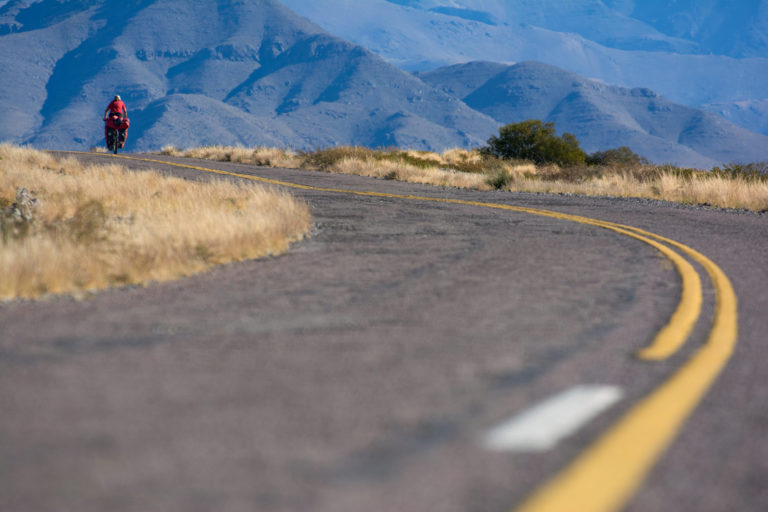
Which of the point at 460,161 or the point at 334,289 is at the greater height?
the point at 460,161

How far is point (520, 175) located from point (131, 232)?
64.2 ft

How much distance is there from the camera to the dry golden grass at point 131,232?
23.0 ft

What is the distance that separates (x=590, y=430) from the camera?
332 cm

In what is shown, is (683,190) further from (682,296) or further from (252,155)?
(252,155)

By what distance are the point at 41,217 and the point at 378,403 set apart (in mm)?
10138

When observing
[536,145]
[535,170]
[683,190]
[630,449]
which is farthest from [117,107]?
[630,449]

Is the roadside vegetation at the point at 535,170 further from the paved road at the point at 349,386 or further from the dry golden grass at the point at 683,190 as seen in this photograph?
the paved road at the point at 349,386

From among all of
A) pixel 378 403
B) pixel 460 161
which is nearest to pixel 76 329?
pixel 378 403

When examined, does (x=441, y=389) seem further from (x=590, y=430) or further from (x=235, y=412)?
(x=235, y=412)

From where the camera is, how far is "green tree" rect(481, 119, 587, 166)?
41094mm

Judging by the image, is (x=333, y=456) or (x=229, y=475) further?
(x=333, y=456)

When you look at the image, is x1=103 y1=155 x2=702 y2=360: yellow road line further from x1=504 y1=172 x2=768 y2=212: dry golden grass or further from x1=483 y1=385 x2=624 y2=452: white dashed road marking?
x1=504 y1=172 x2=768 y2=212: dry golden grass

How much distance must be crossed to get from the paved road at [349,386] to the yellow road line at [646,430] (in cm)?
6

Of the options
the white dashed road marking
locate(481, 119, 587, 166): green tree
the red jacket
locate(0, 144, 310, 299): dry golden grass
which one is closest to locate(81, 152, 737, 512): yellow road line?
the white dashed road marking
